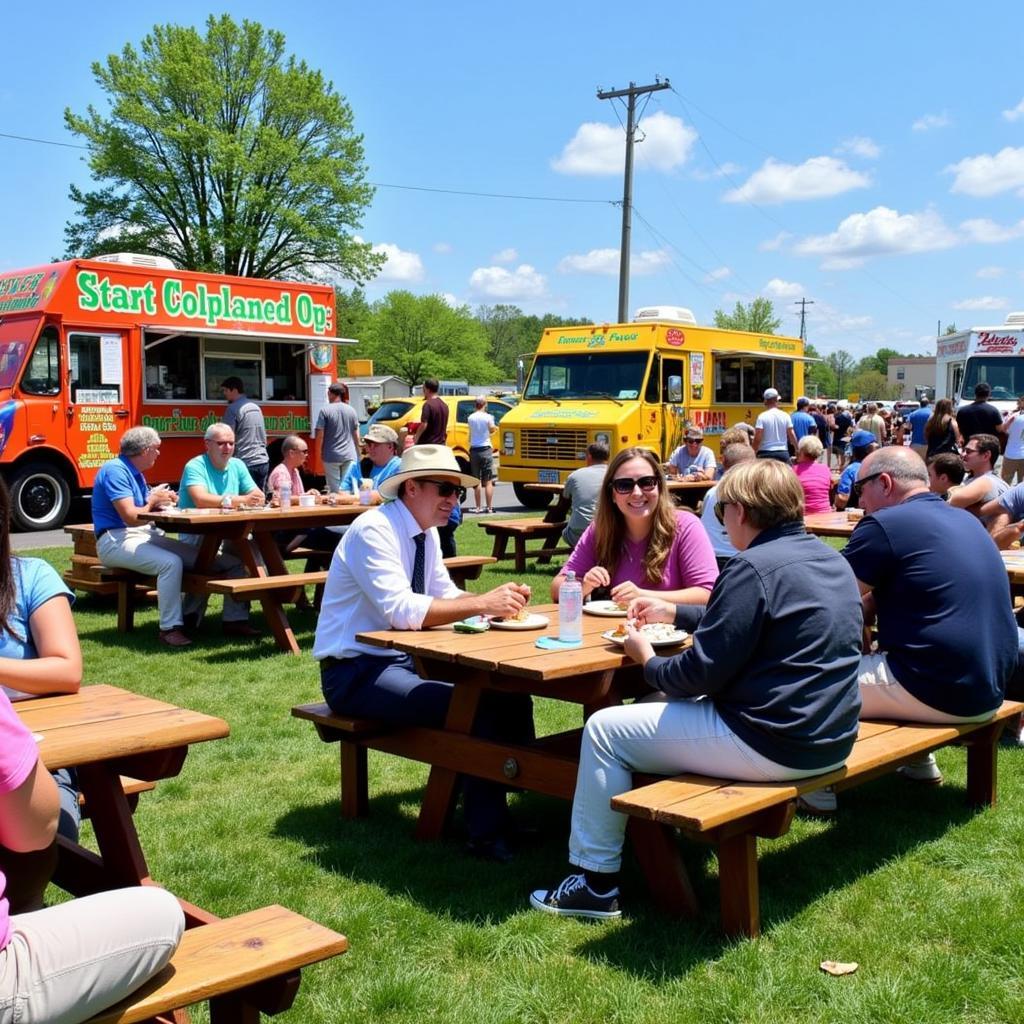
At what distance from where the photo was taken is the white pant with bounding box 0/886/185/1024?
1.87m

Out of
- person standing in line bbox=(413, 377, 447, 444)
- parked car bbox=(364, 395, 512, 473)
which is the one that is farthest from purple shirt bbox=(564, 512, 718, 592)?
parked car bbox=(364, 395, 512, 473)

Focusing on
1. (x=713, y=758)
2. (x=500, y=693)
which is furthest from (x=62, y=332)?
(x=713, y=758)

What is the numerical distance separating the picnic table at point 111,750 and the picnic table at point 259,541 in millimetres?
4254

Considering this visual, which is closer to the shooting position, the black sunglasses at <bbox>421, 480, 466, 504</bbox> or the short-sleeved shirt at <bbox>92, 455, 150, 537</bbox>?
the black sunglasses at <bbox>421, 480, 466, 504</bbox>

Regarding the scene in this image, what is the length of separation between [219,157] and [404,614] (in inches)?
1447

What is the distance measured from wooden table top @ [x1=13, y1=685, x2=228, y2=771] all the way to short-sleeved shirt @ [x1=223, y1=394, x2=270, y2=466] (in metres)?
8.87

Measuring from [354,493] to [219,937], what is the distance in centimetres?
741

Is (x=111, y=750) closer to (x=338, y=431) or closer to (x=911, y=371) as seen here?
(x=338, y=431)

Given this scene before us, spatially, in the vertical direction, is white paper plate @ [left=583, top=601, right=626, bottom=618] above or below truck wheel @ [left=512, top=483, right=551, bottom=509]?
above

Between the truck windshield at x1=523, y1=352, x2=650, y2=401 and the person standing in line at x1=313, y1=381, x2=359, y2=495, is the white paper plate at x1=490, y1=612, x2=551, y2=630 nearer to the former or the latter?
the person standing in line at x1=313, y1=381, x2=359, y2=495

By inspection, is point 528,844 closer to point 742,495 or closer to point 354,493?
point 742,495

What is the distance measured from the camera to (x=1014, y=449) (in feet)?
48.5

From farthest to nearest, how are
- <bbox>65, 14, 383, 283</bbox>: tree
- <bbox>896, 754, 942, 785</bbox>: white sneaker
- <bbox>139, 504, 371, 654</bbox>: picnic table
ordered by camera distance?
<bbox>65, 14, 383, 283</bbox>: tree < <bbox>139, 504, 371, 654</bbox>: picnic table < <bbox>896, 754, 942, 785</bbox>: white sneaker

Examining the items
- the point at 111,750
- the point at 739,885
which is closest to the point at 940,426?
the point at 739,885
